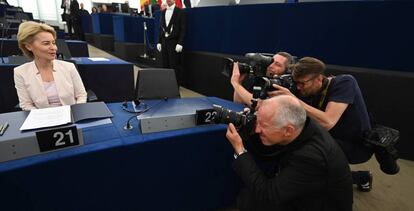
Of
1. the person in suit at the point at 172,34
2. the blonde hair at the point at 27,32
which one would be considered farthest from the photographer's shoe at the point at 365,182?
the person in suit at the point at 172,34

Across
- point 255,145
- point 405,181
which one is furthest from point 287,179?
point 405,181

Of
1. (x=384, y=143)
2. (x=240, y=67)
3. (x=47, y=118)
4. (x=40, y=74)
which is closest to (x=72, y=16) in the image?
(x=40, y=74)

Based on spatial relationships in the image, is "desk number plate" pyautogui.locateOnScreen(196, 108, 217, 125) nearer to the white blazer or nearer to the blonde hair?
the white blazer

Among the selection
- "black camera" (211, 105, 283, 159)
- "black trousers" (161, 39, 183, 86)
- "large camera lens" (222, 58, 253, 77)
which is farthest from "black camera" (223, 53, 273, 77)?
"black trousers" (161, 39, 183, 86)

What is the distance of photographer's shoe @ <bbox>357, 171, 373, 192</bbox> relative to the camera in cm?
192

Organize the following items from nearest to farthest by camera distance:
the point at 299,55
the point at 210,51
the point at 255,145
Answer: the point at 255,145 < the point at 299,55 < the point at 210,51

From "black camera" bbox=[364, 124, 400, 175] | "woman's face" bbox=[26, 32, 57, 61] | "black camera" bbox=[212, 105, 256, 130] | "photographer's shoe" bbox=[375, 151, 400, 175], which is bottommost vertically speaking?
"photographer's shoe" bbox=[375, 151, 400, 175]

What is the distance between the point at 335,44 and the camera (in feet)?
8.80

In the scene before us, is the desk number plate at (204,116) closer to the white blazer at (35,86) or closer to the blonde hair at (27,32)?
the white blazer at (35,86)

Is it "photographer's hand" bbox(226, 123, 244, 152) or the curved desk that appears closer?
the curved desk

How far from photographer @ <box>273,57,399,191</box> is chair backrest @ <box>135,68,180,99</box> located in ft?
2.33

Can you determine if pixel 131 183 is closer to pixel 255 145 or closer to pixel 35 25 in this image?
pixel 255 145

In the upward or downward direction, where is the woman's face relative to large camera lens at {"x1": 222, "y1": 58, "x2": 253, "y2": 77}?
upward

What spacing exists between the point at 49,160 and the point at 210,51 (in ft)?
10.8
